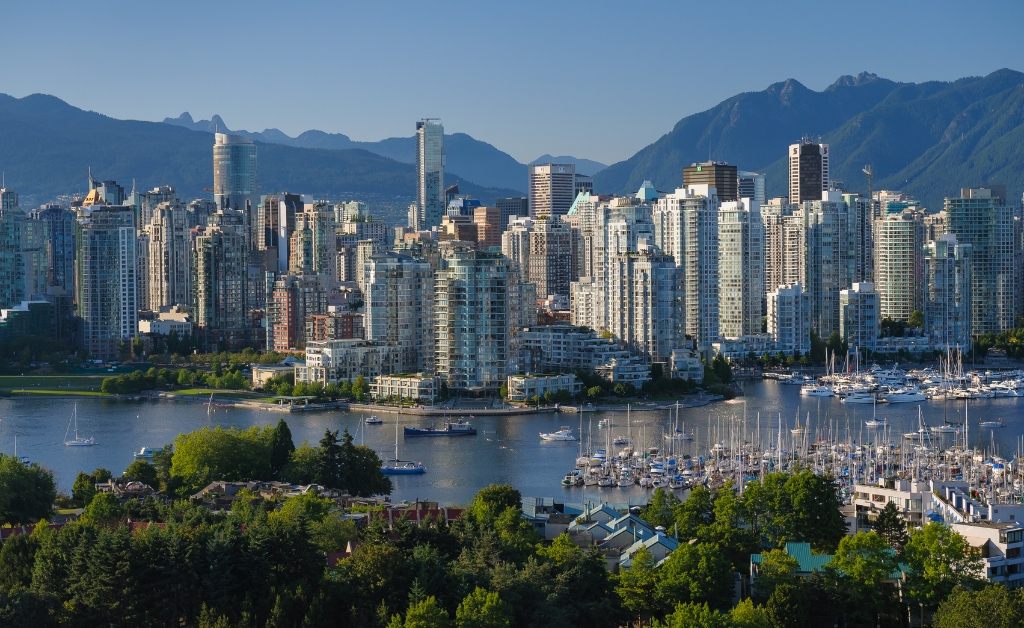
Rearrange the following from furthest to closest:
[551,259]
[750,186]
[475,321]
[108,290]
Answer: [750,186] < [551,259] < [108,290] < [475,321]

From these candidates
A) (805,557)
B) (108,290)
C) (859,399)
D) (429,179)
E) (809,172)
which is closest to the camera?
(805,557)

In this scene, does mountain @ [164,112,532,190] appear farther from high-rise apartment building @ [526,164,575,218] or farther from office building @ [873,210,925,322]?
office building @ [873,210,925,322]

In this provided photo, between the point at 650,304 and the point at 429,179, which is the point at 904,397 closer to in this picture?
the point at 650,304

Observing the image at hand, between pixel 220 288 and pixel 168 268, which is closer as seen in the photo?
pixel 220 288

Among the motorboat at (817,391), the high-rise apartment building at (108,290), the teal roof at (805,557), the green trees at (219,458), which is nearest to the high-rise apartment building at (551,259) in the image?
the high-rise apartment building at (108,290)

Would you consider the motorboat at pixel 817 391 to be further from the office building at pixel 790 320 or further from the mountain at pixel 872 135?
the mountain at pixel 872 135

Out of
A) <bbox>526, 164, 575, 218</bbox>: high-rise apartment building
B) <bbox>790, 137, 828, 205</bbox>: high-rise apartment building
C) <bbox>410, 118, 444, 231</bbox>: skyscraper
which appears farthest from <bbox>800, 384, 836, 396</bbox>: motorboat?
<bbox>410, 118, 444, 231</bbox>: skyscraper

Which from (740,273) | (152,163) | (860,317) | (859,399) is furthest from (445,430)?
(152,163)

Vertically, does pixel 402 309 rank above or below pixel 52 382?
above
